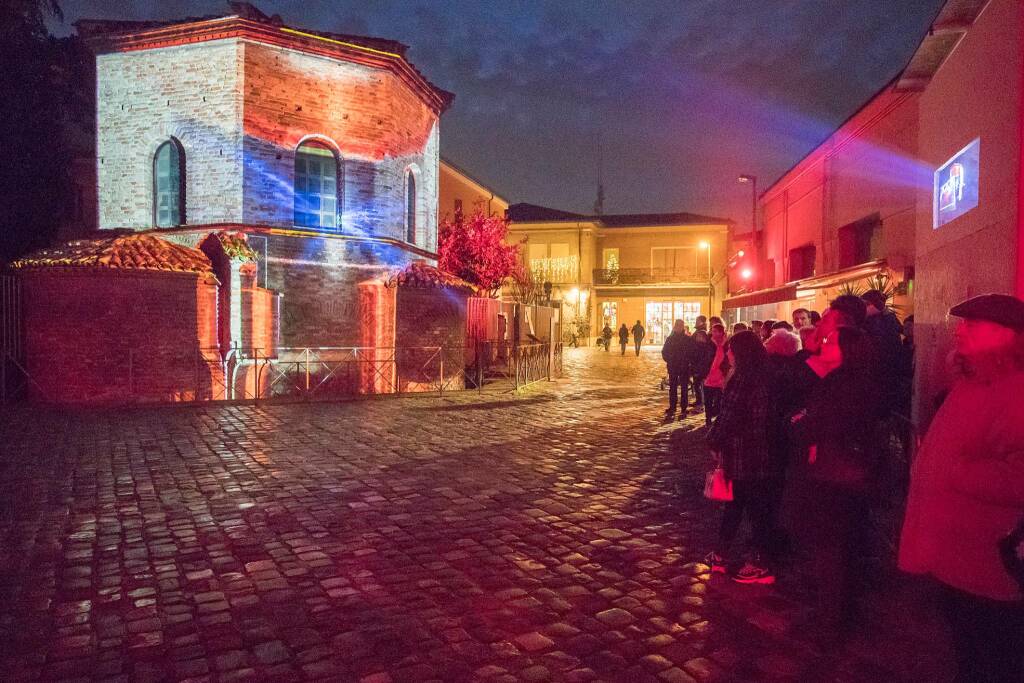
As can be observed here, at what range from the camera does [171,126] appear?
16.4 m

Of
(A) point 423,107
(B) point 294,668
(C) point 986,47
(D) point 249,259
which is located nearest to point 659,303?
(A) point 423,107

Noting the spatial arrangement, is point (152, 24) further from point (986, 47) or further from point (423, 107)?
point (986, 47)

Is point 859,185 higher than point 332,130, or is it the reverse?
point 332,130

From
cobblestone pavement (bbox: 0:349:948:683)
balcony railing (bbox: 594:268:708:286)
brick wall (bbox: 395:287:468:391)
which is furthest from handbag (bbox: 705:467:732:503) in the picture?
balcony railing (bbox: 594:268:708:286)

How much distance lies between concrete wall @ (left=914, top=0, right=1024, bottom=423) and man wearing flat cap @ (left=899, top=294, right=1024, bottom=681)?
2.40m

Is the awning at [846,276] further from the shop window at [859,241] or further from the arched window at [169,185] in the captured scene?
the arched window at [169,185]

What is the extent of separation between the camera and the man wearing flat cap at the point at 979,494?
242 centimetres

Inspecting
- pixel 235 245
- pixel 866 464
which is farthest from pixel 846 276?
pixel 235 245

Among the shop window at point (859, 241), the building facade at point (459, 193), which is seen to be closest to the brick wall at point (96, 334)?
the shop window at point (859, 241)

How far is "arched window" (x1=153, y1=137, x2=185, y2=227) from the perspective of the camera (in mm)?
16672

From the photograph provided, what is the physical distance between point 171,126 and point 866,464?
17082 millimetres

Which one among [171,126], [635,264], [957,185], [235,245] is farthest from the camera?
[635,264]

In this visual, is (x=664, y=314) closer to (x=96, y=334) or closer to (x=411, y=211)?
(x=411, y=211)

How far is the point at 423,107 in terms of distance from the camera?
64.5 feet
